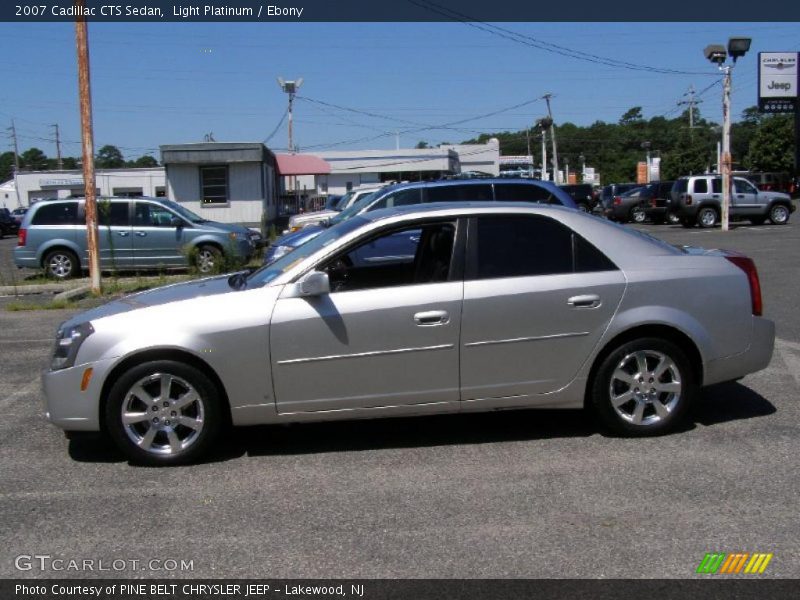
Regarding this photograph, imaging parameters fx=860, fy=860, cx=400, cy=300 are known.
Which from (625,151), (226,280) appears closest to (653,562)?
(226,280)

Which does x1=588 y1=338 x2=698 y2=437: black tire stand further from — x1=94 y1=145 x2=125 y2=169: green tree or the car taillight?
x1=94 y1=145 x2=125 y2=169: green tree

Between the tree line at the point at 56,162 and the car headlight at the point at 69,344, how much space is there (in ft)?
304

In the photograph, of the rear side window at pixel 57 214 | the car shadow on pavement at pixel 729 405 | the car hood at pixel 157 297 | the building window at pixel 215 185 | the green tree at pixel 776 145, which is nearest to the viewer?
the car hood at pixel 157 297

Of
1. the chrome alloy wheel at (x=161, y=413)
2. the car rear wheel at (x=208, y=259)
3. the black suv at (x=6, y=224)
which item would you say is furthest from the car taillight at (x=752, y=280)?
the black suv at (x=6, y=224)

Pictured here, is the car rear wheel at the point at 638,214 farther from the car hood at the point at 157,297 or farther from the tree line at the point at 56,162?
the tree line at the point at 56,162

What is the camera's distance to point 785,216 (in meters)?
31.9

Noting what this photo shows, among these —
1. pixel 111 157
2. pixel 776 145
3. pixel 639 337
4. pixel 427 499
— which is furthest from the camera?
pixel 111 157

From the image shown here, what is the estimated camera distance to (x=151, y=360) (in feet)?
17.8

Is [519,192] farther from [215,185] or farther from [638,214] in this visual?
[638,214]

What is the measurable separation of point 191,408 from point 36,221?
14046 millimetres

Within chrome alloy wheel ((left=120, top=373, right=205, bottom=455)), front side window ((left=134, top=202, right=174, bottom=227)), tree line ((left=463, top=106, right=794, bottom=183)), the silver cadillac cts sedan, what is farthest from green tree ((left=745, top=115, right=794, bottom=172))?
chrome alloy wheel ((left=120, top=373, right=205, bottom=455))

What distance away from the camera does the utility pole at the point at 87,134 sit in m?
14.1

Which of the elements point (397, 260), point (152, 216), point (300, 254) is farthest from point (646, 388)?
point (152, 216)
